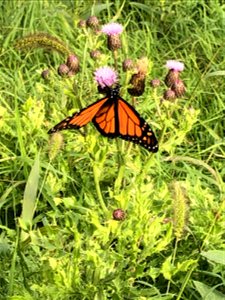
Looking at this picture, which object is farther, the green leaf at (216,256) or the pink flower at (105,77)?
the pink flower at (105,77)

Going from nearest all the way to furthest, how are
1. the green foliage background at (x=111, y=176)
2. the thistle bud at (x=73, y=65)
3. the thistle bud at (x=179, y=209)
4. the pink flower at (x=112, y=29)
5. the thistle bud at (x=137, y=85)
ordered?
the thistle bud at (x=179, y=209), the green foliage background at (x=111, y=176), the thistle bud at (x=137, y=85), the thistle bud at (x=73, y=65), the pink flower at (x=112, y=29)

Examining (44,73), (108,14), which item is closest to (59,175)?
(44,73)

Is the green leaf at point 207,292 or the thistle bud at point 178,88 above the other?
the thistle bud at point 178,88

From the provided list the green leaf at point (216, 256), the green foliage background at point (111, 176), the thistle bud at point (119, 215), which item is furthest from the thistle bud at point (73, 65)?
the green leaf at point (216, 256)

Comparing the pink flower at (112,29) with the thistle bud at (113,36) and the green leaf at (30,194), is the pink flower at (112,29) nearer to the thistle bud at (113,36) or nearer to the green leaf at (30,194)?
the thistle bud at (113,36)

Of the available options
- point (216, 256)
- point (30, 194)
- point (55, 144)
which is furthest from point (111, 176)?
point (216, 256)

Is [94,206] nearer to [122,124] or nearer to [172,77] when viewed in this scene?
[122,124]

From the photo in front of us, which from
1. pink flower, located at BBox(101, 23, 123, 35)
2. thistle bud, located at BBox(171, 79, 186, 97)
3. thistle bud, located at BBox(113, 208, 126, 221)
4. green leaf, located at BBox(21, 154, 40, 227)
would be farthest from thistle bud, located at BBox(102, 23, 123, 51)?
thistle bud, located at BBox(113, 208, 126, 221)

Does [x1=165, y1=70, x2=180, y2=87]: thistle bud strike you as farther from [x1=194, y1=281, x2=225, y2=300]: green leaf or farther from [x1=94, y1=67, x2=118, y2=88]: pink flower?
[x1=194, y1=281, x2=225, y2=300]: green leaf
